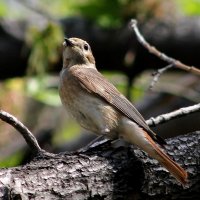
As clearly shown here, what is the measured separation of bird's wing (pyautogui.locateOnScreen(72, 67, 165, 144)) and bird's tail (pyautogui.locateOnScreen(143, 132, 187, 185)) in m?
0.45

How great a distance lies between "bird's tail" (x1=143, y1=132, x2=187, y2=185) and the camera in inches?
160

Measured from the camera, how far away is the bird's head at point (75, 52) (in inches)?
220

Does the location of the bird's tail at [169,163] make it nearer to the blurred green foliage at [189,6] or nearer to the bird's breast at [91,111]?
the bird's breast at [91,111]

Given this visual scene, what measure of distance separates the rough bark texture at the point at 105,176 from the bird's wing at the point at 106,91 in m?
0.47

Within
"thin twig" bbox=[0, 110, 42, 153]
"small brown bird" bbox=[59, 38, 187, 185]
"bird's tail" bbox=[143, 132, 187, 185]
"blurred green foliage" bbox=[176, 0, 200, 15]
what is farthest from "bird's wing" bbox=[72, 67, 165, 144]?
"blurred green foliage" bbox=[176, 0, 200, 15]

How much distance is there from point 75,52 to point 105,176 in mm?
1776

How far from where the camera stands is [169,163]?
162 inches

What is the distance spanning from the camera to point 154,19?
6840 millimetres

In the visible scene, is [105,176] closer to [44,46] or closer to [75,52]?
[75,52]

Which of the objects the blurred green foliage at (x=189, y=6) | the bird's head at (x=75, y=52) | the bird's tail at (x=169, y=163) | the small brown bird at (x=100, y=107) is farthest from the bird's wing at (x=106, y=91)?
the blurred green foliage at (x=189, y=6)

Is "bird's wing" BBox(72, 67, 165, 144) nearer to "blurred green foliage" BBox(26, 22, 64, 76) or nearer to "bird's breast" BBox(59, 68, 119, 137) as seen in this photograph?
"bird's breast" BBox(59, 68, 119, 137)

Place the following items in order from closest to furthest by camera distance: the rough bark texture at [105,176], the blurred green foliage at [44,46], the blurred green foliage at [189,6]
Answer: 1. the rough bark texture at [105,176]
2. the blurred green foliage at [44,46]
3. the blurred green foliage at [189,6]

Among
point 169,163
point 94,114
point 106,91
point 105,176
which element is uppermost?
point 106,91

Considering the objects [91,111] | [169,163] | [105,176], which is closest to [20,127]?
[105,176]
